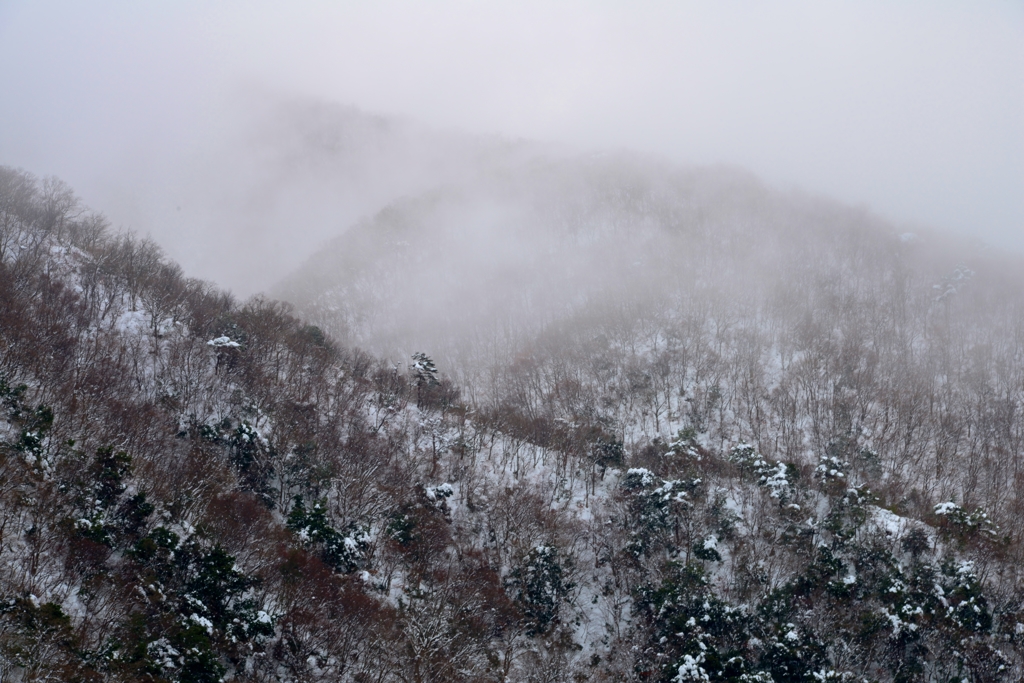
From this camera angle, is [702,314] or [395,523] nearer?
[395,523]

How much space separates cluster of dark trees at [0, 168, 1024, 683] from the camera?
1163 inches

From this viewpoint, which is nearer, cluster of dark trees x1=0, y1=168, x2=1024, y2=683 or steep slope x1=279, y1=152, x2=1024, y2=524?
cluster of dark trees x1=0, y1=168, x2=1024, y2=683

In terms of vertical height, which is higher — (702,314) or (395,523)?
(702,314)

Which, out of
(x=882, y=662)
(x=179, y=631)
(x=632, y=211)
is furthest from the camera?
(x=632, y=211)

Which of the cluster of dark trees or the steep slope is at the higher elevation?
the steep slope

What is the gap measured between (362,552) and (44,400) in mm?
18889

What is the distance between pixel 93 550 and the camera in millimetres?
28750

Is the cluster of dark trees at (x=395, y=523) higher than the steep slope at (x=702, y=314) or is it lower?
lower

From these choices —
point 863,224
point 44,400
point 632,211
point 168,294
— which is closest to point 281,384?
point 168,294

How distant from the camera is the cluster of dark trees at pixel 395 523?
2953cm

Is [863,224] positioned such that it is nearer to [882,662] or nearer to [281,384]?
[882,662]

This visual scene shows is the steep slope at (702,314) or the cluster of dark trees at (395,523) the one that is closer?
the cluster of dark trees at (395,523)

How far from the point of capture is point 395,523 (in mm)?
40250

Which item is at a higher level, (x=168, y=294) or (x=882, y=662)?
(x=168, y=294)
